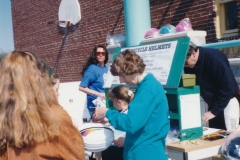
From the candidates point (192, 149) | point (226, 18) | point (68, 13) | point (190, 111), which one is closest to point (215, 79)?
point (190, 111)

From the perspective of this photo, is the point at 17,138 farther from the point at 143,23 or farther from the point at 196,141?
the point at 143,23

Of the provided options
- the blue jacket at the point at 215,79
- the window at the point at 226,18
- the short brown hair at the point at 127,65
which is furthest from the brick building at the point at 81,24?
the short brown hair at the point at 127,65

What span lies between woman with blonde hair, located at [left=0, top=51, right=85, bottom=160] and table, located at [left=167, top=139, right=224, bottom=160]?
1.38 m

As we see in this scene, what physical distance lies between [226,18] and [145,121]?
4.15m

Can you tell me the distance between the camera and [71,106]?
23.8 ft

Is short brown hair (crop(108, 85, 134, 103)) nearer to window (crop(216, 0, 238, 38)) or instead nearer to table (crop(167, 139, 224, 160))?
table (crop(167, 139, 224, 160))

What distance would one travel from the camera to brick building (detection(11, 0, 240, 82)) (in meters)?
6.26

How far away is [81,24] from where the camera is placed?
31.0 feet

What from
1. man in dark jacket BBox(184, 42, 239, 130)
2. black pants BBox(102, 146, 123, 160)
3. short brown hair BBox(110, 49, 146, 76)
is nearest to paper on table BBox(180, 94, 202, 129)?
man in dark jacket BBox(184, 42, 239, 130)

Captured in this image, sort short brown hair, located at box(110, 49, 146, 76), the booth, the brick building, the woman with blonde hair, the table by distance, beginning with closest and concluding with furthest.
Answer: the woman with blonde hair
short brown hair, located at box(110, 49, 146, 76)
the table
the booth
the brick building

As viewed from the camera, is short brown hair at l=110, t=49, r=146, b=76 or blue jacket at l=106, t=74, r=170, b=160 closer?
blue jacket at l=106, t=74, r=170, b=160

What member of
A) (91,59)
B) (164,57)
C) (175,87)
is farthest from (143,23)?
(175,87)

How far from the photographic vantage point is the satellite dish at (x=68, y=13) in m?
9.51

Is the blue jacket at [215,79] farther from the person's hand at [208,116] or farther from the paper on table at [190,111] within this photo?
the paper on table at [190,111]
